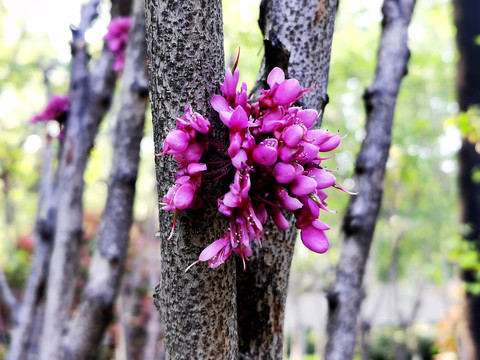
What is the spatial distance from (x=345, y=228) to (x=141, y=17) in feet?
5.46

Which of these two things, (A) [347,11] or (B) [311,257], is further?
(B) [311,257]

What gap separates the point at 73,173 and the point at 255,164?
2.24m

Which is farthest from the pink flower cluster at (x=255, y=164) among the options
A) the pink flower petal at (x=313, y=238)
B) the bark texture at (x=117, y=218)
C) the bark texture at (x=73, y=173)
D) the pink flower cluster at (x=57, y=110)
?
the pink flower cluster at (x=57, y=110)

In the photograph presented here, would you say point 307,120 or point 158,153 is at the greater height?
point 307,120

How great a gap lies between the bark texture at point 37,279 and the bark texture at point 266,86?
7.64ft

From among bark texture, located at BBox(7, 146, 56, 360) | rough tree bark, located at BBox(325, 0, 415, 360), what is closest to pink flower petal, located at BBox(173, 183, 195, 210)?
rough tree bark, located at BBox(325, 0, 415, 360)

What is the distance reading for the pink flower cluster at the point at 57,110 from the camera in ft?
10.3

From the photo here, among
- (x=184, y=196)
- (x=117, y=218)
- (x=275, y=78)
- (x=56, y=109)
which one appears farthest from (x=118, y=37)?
(x=184, y=196)

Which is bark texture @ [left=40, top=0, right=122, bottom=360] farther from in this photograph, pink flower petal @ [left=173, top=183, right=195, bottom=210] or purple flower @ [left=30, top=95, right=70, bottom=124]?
pink flower petal @ [left=173, top=183, right=195, bottom=210]

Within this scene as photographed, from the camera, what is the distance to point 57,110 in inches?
126

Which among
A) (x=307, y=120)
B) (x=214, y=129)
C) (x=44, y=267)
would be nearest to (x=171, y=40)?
(x=214, y=129)

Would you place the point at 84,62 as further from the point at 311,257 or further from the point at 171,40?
the point at 311,257

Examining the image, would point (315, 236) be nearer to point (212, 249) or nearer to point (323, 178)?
point (323, 178)

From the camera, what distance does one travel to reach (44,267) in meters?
3.29
